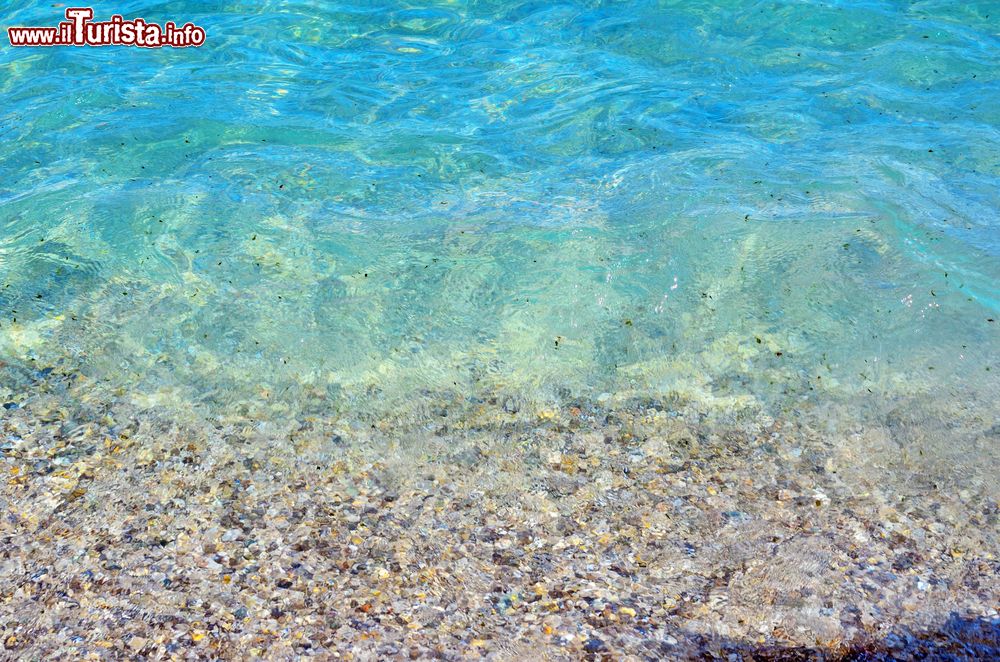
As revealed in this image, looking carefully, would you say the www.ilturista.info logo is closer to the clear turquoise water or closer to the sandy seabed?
the clear turquoise water

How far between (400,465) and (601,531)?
4.53ft

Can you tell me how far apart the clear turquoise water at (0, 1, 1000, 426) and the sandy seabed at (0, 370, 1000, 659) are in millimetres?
394

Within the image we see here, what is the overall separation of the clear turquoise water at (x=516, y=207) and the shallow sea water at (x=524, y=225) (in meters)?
0.03

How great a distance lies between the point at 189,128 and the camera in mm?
9273

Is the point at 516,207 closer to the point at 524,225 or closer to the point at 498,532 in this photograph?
the point at 524,225

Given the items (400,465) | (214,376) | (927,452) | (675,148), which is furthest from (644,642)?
(675,148)

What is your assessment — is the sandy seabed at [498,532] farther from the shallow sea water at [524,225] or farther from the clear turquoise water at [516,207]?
the clear turquoise water at [516,207]

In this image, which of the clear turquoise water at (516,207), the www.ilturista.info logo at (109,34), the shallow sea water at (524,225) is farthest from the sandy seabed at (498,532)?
the www.ilturista.info logo at (109,34)

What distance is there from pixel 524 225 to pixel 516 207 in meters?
0.35

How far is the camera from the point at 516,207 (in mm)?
8000

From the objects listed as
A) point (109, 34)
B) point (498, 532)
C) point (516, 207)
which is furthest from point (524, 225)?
point (109, 34)

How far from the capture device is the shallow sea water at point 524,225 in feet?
19.8

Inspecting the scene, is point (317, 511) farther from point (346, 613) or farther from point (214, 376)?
point (214, 376)

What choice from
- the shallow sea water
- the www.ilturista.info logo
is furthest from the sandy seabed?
the www.ilturista.info logo
